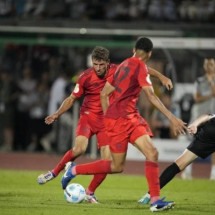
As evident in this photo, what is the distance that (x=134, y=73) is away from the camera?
35.6 feet

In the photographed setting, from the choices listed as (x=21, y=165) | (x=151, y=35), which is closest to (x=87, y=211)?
(x=21, y=165)

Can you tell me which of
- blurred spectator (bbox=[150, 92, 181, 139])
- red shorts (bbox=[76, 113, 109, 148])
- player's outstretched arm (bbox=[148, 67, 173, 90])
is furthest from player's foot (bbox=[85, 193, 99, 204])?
blurred spectator (bbox=[150, 92, 181, 139])

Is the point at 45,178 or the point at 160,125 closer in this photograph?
the point at 45,178

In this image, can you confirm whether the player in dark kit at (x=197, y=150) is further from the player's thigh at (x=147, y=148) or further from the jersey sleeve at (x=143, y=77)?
the jersey sleeve at (x=143, y=77)

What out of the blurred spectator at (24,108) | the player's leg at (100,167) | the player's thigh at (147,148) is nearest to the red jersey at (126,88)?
the player's thigh at (147,148)

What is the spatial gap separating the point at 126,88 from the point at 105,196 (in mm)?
2749

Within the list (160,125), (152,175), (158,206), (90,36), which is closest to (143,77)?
(152,175)

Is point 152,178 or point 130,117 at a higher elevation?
point 130,117

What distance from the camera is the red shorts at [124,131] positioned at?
1087cm

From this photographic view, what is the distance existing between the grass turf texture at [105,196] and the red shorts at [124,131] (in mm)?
877

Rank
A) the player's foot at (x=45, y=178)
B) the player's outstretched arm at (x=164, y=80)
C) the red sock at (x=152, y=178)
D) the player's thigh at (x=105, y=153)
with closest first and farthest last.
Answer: the red sock at (x=152, y=178), the player's outstretched arm at (x=164, y=80), the player's thigh at (x=105, y=153), the player's foot at (x=45, y=178)

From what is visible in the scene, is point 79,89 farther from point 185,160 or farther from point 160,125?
point 160,125

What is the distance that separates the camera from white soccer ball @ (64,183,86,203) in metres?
11.4

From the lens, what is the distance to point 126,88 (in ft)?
35.8
